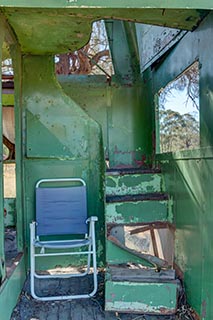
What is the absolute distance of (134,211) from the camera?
2787mm

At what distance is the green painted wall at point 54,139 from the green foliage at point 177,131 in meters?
0.69

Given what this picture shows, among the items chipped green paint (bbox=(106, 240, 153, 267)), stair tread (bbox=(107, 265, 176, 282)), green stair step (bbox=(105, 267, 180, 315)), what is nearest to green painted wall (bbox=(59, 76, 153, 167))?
chipped green paint (bbox=(106, 240, 153, 267))

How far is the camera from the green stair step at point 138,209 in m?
2.77

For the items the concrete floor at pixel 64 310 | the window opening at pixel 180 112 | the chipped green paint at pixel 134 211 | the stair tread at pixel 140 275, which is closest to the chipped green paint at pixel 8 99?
the window opening at pixel 180 112

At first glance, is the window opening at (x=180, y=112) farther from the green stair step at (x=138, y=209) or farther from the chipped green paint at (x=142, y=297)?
the chipped green paint at (x=142, y=297)

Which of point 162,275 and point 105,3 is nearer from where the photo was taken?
point 105,3

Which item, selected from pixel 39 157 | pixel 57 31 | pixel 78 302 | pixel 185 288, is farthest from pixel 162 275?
pixel 57 31

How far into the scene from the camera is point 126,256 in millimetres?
2785

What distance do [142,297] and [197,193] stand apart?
93 centimetres

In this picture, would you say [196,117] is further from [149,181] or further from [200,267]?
[200,267]

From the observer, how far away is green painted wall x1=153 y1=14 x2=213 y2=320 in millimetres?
2033

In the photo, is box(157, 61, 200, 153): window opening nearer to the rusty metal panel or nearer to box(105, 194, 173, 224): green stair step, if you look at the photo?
the rusty metal panel

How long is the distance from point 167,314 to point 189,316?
17 centimetres

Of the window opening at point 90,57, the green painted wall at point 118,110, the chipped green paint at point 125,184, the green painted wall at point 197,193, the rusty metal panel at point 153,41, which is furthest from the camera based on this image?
the window opening at point 90,57
